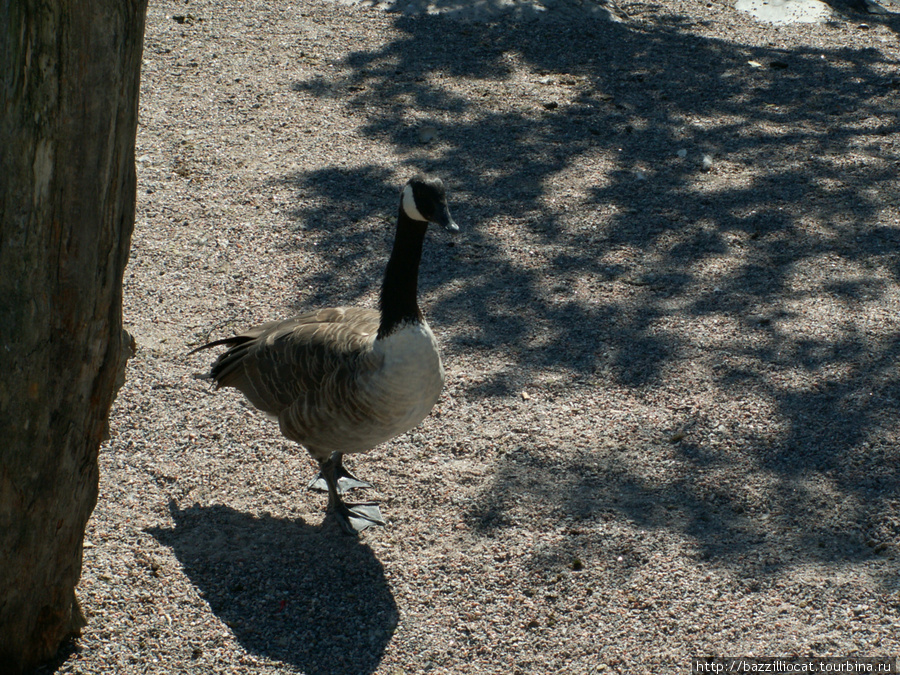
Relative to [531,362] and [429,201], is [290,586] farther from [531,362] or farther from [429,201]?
[531,362]

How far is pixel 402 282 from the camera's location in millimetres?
3879

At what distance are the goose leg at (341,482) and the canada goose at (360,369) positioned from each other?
8 cm

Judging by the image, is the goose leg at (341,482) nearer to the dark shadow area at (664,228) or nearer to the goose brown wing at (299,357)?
the goose brown wing at (299,357)

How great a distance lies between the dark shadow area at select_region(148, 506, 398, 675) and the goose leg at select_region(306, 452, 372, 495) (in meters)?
0.26

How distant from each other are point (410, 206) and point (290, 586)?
1.79 metres

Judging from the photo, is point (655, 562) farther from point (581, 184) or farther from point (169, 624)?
point (581, 184)

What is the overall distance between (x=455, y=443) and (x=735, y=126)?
523 cm

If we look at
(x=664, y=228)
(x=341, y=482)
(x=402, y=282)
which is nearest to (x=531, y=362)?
(x=341, y=482)

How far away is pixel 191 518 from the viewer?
4180 millimetres

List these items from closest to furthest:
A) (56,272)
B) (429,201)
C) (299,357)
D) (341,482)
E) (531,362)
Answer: (56,272)
(429,201)
(299,357)
(341,482)
(531,362)

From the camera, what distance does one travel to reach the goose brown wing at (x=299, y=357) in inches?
154

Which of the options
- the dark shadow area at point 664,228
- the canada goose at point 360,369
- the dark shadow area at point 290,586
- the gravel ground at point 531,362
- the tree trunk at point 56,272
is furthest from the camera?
the dark shadow area at point 664,228

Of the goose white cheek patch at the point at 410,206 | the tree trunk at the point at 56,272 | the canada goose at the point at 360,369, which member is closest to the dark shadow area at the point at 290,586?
the canada goose at the point at 360,369

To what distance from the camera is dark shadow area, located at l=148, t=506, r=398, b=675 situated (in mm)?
3535
